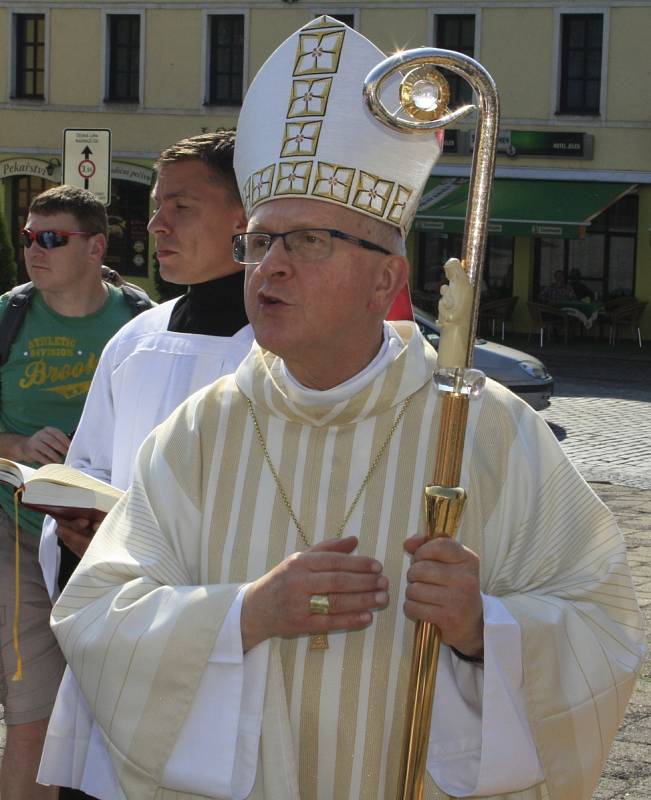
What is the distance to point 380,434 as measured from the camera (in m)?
2.71

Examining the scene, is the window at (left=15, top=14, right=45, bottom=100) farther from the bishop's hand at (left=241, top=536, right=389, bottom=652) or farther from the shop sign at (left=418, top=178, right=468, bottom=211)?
the bishop's hand at (left=241, top=536, right=389, bottom=652)

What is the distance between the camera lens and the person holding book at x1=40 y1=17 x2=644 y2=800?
8.15 feet

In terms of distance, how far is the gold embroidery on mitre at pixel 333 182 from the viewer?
106 inches

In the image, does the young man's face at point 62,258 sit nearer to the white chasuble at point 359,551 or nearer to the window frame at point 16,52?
the white chasuble at point 359,551

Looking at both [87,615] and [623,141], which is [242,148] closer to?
[87,615]

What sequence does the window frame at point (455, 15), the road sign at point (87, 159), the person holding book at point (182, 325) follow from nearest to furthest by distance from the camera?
the person holding book at point (182, 325)
the road sign at point (87, 159)
the window frame at point (455, 15)

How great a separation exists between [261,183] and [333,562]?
→ 2.74 ft

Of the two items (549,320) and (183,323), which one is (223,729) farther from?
(549,320)

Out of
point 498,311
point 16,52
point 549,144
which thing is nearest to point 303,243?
point 498,311

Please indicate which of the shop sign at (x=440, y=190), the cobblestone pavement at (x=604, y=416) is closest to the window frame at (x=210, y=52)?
the shop sign at (x=440, y=190)

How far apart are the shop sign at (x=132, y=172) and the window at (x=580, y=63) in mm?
9381

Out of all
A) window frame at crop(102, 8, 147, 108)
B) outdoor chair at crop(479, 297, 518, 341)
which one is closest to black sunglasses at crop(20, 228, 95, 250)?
outdoor chair at crop(479, 297, 518, 341)

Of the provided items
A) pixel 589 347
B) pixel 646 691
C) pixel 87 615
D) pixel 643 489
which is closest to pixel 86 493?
pixel 87 615

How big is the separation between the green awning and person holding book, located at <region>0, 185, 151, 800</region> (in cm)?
2333
